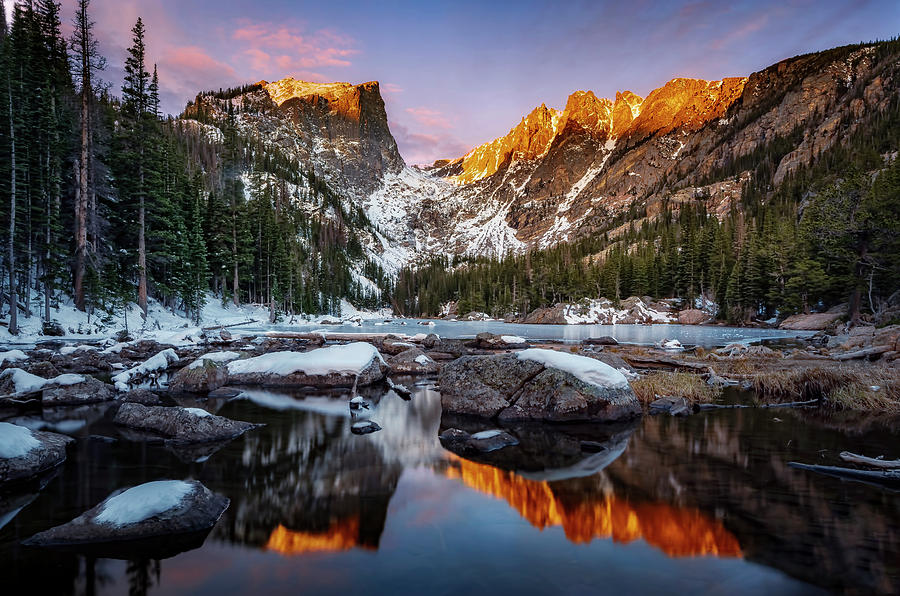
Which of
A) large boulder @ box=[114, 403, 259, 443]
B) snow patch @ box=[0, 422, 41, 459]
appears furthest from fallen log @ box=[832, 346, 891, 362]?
snow patch @ box=[0, 422, 41, 459]

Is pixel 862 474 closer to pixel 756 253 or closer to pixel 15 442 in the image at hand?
pixel 15 442

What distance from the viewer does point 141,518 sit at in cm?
474

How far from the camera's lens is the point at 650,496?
5930 mm

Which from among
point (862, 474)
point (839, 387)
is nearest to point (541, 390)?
point (862, 474)

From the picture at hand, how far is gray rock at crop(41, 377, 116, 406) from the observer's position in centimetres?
1148

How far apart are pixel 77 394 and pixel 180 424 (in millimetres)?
5725

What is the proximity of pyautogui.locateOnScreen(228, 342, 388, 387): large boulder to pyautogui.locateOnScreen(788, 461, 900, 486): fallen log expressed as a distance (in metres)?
12.7

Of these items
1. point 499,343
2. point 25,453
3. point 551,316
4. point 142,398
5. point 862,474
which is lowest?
point 551,316

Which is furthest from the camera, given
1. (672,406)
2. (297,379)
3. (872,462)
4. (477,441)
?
(297,379)

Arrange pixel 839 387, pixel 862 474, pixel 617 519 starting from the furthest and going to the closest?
pixel 839 387, pixel 862 474, pixel 617 519

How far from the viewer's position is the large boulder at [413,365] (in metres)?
19.0

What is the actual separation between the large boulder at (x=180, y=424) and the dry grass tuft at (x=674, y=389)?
10.9m

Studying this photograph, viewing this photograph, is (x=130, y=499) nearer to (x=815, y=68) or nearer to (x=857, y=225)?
(x=857, y=225)

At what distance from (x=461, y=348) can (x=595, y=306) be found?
6602cm
